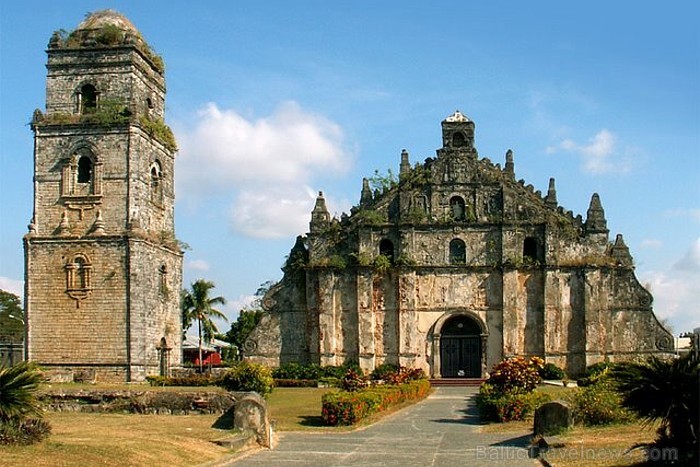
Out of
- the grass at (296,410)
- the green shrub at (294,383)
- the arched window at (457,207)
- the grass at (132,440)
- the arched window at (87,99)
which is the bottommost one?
the green shrub at (294,383)

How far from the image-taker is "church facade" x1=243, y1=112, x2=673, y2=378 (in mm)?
46719

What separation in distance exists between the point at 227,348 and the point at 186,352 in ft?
9.44

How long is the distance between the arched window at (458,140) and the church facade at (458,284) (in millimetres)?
398

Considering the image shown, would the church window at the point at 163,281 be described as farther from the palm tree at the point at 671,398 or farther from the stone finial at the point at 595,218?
the palm tree at the point at 671,398

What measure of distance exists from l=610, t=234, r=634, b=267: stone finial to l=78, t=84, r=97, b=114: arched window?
80.7ft

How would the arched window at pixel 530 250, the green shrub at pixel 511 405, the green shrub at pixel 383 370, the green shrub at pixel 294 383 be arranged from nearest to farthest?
1. the green shrub at pixel 511 405
2. the green shrub at pixel 294 383
3. the green shrub at pixel 383 370
4. the arched window at pixel 530 250

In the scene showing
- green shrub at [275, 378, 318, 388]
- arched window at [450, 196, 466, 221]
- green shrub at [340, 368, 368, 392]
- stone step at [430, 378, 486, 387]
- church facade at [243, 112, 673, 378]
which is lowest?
stone step at [430, 378, 486, 387]

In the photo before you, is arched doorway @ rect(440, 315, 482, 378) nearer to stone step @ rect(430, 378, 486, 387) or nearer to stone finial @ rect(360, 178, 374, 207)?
stone step @ rect(430, 378, 486, 387)

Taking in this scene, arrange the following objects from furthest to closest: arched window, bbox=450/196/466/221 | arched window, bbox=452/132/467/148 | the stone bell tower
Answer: arched window, bbox=452/132/467/148 → arched window, bbox=450/196/466/221 → the stone bell tower

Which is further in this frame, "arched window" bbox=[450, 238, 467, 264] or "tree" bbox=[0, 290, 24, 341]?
"tree" bbox=[0, 290, 24, 341]

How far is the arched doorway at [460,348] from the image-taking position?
47.7m

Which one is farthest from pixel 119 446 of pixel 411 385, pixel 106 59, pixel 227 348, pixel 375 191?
pixel 227 348

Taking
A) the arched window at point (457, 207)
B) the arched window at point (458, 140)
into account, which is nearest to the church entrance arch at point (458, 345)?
the arched window at point (457, 207)

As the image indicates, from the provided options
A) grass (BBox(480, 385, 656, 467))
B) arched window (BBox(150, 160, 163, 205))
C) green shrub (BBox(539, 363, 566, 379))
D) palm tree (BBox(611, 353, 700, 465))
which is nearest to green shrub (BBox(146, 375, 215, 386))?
arched window (BBox(150, 160, 163, 205))
